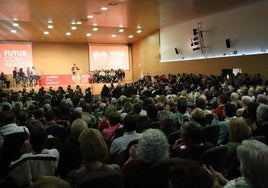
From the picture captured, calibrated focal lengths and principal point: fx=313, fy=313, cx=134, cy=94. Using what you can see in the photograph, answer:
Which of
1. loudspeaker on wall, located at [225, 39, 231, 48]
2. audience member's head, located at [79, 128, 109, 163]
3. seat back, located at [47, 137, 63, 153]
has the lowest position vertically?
seat back, located at [47, 137, 63, 153]

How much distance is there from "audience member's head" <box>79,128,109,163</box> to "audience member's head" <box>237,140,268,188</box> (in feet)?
3.70

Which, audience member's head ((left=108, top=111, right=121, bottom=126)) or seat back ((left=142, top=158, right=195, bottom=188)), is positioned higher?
audience member's head ((left=108, top=111, right=121, bottom=126))

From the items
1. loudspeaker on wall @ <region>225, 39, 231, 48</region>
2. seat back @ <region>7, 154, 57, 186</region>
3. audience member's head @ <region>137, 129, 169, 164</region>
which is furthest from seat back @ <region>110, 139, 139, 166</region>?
loudspeaker on wall @ <region>225, 39, 231, 48</region>

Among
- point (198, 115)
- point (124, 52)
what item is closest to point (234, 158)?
point (198, 115)

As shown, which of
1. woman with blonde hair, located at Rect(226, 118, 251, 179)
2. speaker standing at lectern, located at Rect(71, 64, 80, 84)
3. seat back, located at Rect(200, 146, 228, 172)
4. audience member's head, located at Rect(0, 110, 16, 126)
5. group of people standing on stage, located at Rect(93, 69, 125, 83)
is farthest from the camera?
speaker standing at lectern, located at Rect(71, 64, 80, 84)

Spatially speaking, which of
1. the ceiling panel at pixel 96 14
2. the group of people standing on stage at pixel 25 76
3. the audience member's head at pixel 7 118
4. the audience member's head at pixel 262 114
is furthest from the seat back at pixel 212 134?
the group of people standing on stage at pixel 25 76

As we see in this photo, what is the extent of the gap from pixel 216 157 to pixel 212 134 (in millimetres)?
1448

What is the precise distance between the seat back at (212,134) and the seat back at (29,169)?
2144 millimetres

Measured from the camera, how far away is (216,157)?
2732 millimetres

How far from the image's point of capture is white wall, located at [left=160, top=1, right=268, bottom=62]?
13.2 m

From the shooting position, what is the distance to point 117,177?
198 centimetres

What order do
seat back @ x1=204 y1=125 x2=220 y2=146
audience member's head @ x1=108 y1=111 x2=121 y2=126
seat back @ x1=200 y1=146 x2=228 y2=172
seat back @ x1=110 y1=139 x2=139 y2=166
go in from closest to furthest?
1. seat back @ x1=200 y1=146 x2=228 y2=172
2. seat back @ x1=110 y1=139 x2=139 y2=166
3. seat back @ x1=204 y1=125 x2=220 y2=146
4. audience member's head @ x1=108 y1=111 x2=121 y2=126

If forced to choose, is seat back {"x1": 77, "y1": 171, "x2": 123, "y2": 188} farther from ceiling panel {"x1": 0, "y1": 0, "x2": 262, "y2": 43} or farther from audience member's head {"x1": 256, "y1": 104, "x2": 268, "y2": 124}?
ceiling panel {"x1": 0, "y1": 0, "x2": 262, "y2": 43}

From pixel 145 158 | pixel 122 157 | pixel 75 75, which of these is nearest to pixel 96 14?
pixel 75 75
